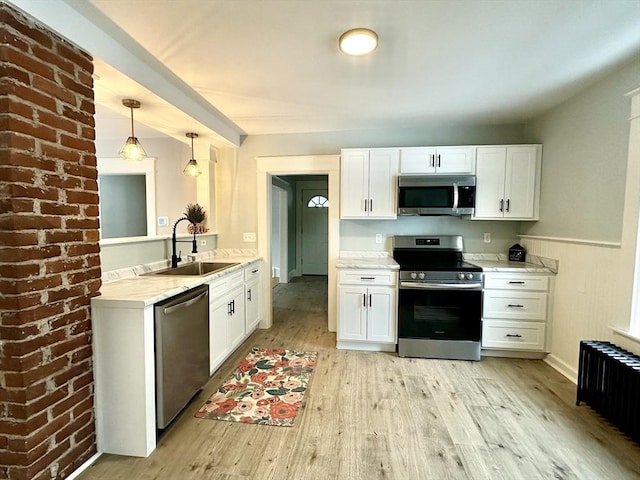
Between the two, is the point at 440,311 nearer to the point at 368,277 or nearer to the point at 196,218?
the point at 368,277

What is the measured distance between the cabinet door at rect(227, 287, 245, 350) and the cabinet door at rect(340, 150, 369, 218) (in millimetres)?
1502

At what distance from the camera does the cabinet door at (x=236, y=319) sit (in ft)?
9.60

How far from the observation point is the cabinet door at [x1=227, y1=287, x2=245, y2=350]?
115 inches

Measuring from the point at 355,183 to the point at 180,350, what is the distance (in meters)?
2.39

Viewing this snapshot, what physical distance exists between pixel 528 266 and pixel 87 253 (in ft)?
12.3

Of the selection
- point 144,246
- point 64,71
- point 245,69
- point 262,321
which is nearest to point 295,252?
point 262,321

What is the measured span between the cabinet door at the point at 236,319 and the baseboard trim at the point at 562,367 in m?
3.13

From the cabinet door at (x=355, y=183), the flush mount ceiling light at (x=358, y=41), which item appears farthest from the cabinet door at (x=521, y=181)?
the flush mount ceiling light at (x=358, y=41)

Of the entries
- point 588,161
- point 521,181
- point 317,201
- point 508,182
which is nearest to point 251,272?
point 508,182

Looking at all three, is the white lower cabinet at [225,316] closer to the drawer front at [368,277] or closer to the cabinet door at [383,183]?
the drawer front at [368,277]

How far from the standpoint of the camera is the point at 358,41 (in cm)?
181

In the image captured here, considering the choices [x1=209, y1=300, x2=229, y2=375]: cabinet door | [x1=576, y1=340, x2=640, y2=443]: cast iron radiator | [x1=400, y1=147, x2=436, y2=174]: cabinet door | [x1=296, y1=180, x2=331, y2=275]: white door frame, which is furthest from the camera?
[x1=296, y1=180, x2=331, y2=275]: white door frame

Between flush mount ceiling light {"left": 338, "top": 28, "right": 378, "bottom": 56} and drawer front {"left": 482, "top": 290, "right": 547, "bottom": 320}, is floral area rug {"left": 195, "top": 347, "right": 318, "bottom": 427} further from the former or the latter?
flush mount ceiling light {"left": 338, "top": 28, "right": 378, "bottom": 56}

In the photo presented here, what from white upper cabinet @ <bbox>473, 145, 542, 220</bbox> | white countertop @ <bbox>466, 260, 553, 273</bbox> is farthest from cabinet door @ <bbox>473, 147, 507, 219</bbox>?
white countertop @ <bbox>466, 260, 553, 273</bbox>
